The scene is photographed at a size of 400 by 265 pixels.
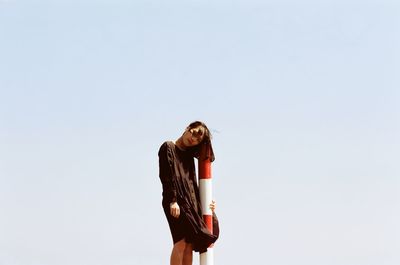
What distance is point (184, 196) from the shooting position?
33.5ft

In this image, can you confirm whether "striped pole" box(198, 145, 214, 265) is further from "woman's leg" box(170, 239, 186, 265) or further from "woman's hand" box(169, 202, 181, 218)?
"woman's hand" box(169, 202, 181, 218)

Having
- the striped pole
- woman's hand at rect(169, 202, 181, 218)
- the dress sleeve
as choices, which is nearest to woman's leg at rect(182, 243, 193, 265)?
the striped pole

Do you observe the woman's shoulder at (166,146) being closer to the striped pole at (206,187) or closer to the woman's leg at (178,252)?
the striped pole at (206,187)

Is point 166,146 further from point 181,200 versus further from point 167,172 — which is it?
point 181,200

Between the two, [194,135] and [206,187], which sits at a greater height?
[194,135]

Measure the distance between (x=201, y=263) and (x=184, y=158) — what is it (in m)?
1.22

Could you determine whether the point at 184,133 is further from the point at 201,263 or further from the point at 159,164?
the point at 201,263

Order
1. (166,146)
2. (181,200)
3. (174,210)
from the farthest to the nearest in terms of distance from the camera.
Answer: (166,146)
(181,200)
(174,210)

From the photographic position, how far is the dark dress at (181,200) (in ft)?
33.2

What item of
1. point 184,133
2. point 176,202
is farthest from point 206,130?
point 176,202

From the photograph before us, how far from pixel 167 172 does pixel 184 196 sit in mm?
333

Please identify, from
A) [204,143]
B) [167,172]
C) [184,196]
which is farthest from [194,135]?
[184,196]

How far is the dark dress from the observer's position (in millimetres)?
10125

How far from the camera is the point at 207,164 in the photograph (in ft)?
34.3
